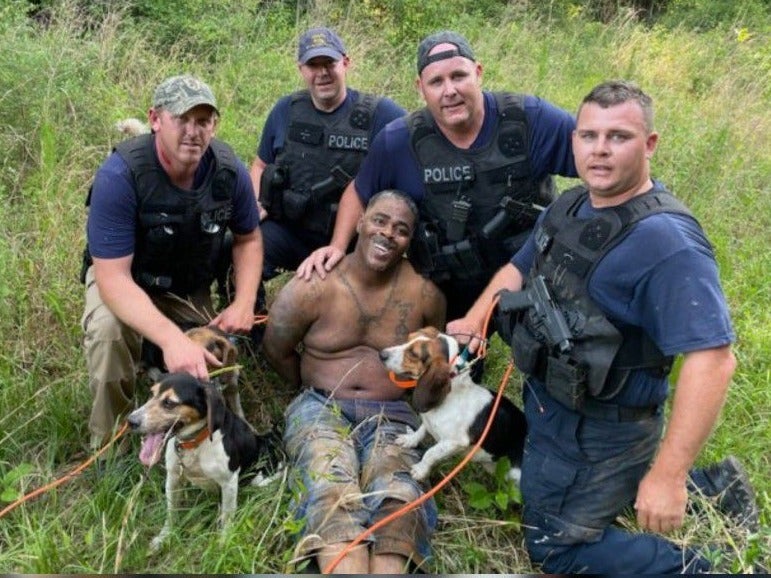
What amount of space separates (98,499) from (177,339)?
778 mm

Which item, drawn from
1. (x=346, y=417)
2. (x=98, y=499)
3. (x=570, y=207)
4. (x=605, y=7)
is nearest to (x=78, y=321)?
(x=98, y=499)

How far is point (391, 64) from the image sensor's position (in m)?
8.46

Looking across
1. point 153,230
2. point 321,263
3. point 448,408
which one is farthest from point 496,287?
point 153,230

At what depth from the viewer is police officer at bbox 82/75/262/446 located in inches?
145

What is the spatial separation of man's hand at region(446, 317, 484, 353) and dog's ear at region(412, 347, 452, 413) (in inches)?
8.2

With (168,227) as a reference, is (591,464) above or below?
below

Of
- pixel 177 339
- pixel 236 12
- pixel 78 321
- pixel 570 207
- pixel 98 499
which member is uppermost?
pixel 236 12

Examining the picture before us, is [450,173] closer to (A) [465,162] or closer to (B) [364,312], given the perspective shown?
(A) [465,162]

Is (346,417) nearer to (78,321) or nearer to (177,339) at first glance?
(177,339)

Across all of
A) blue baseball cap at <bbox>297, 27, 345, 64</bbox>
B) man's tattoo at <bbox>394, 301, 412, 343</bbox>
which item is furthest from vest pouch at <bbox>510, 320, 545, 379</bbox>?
blue baseball cap at <bbox>297, 27, 345, 64</bbox>

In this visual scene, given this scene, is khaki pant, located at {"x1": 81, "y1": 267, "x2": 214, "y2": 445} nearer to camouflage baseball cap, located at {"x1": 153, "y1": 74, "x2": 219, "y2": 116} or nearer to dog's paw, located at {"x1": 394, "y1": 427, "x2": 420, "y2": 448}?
camouflage baseball cap, located at {"x1": 153, "y1": 74, "x2": 219, "y2": 116}

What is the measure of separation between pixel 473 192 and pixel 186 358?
1778 millimetres

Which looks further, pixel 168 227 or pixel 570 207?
pixel 168 227

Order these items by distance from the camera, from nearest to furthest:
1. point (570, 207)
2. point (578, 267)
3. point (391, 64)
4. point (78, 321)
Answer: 1. point (578, 267)
2. point (570, 207)
3. point (78, 321)
4. point (391, 64)
